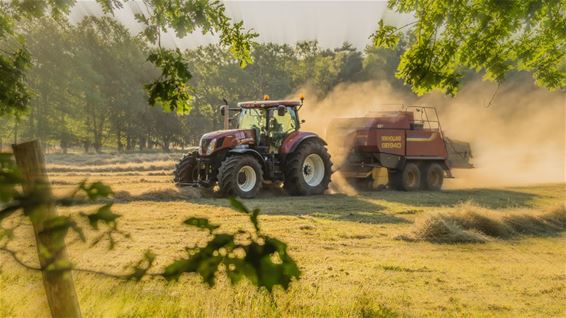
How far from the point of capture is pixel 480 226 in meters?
10.1

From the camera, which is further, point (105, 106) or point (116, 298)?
point (105, 106)

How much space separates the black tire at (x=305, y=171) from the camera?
1548 cm

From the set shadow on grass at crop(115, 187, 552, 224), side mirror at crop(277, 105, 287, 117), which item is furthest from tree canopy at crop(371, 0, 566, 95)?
side mirror at crop(277, 105, 287, 117)

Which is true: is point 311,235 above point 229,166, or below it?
below

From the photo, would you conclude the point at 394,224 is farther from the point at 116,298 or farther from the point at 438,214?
the point at 116,298

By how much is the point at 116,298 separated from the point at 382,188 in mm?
14229

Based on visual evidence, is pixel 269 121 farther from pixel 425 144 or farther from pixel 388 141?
pixel 425 144

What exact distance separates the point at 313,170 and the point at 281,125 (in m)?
1.71

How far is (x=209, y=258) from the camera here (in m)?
2.06

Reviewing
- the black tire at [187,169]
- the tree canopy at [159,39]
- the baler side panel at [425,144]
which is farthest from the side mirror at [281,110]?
the tree canopy at [159,39]

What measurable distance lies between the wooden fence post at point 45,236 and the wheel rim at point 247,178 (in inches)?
462

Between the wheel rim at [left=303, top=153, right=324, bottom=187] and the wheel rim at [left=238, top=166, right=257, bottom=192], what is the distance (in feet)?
6.72

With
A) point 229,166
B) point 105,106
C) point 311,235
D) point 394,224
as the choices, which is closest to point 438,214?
point 394,224

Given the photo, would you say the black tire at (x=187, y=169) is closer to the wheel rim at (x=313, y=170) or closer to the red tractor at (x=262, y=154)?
the red tractor at (x=262, y=154)
